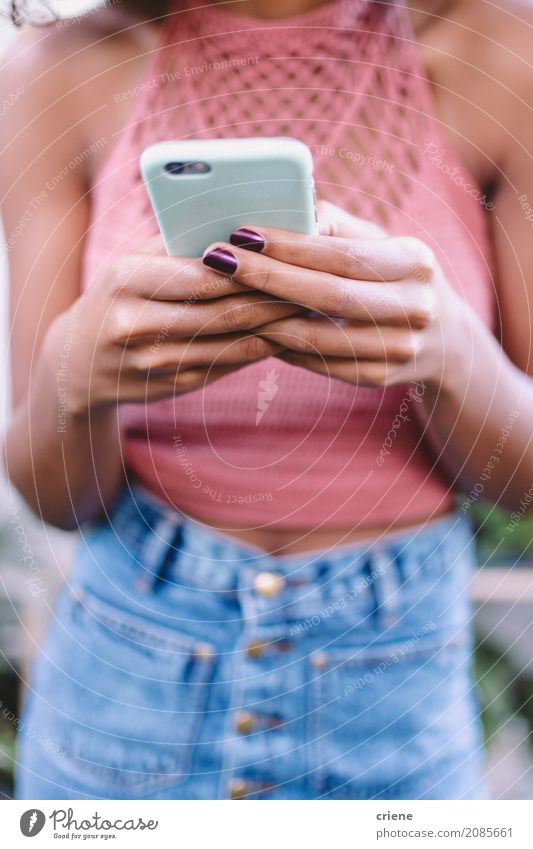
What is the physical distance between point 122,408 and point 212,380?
0.15 ft

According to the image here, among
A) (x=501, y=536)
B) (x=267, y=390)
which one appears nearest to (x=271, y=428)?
(x=267, y=390)

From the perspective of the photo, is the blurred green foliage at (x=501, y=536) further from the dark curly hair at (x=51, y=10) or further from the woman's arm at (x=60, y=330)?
the dark curly hair at (x=51, y=10)

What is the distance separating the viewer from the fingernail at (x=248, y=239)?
0.25 m

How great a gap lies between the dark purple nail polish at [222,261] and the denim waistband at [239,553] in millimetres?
111

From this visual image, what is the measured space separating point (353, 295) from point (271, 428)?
0.25ft

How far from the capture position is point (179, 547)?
31 cm

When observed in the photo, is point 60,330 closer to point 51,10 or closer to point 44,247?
point 44,247
